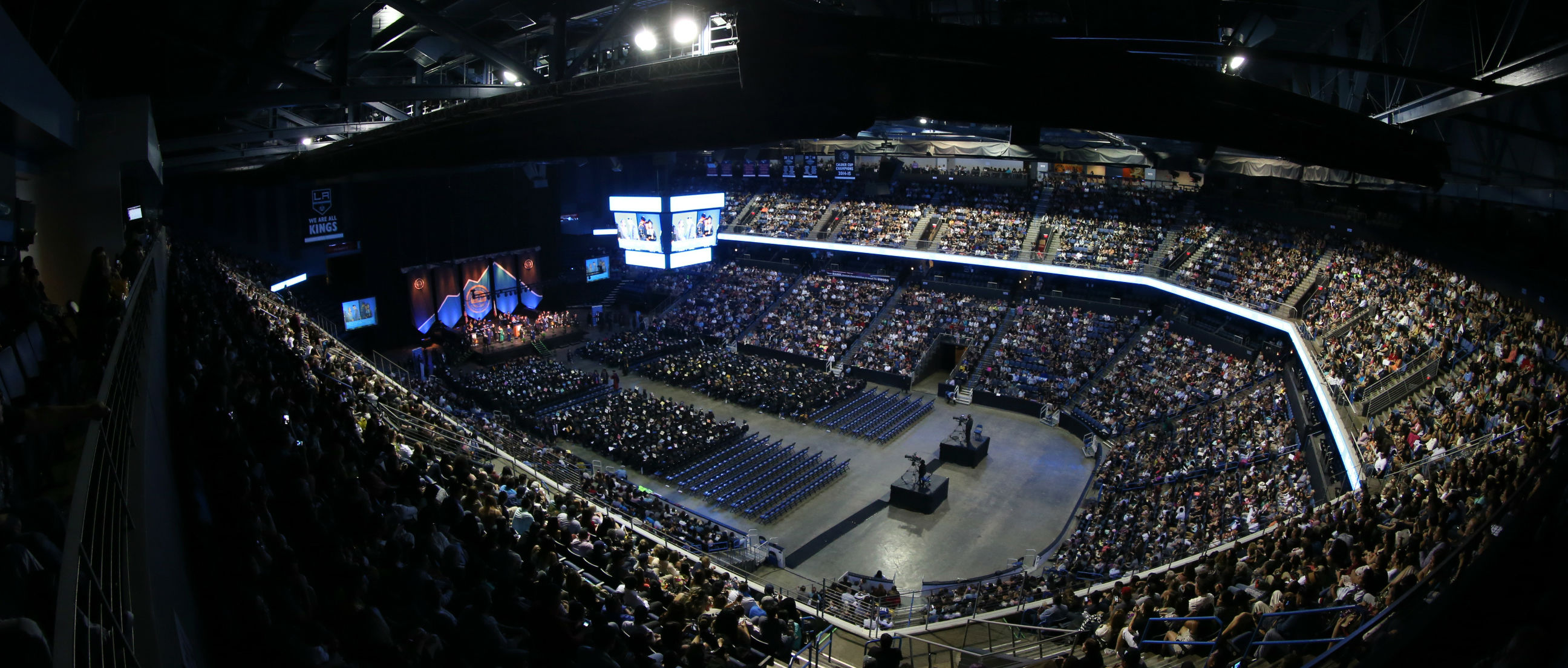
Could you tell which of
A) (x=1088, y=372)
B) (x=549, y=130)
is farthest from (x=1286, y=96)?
(x=1088, y=372)

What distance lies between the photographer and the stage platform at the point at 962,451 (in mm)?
23969

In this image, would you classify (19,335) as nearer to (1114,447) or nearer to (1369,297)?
(1114,447)

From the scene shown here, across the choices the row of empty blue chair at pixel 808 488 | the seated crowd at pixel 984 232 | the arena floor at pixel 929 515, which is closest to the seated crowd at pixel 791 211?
the seated crowd at pixel 984 232

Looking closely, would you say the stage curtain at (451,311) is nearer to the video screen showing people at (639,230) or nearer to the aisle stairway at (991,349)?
the video screen showing people at (639,230)

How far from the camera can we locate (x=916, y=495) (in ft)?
68.5

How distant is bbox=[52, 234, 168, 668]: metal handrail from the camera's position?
7.20ft

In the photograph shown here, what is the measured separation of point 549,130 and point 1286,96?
16.3ft

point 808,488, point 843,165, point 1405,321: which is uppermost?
point 843,165

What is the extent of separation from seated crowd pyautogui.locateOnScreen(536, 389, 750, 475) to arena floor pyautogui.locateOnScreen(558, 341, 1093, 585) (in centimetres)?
58

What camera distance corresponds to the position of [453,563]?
7.19 meters

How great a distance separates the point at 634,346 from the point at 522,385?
6.68 m

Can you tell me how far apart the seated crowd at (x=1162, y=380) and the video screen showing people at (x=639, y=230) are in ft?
59.7

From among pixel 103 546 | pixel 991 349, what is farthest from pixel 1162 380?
pixel 103 546

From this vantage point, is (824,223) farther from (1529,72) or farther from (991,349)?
(1529,72)
